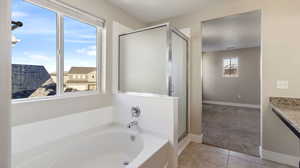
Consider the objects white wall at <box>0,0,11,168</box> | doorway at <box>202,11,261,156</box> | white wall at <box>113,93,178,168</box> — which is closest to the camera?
white wall at <box>0,0,11,168</box>

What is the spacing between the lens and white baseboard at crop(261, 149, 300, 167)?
1904 millimetres

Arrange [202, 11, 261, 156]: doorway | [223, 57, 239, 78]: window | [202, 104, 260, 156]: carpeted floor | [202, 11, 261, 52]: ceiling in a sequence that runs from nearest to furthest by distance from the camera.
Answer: [202, 104, 260, 156]: carpeted floor
[202, 11, 261, 52]: ceiling
[202, 11, 261, 156]: doorway
[223, 57, 239, 78]: window

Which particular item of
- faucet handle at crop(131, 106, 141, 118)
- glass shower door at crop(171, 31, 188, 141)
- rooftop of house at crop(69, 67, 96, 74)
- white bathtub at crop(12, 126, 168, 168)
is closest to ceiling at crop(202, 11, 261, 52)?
glass shower door at crop(171, 31, 188, 141)

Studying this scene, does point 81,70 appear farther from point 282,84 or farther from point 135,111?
point 282,84

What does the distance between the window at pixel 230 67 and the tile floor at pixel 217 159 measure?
4.71 meters

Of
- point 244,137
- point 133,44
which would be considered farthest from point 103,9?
point 244,137

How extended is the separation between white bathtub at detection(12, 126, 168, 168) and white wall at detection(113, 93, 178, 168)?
129mm

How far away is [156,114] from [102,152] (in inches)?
36.8

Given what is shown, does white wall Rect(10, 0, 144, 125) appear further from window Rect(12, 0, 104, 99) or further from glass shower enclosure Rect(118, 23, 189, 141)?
glass shower enclosure Rect(118, 23, 189, 141)

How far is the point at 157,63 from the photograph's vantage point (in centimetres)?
215

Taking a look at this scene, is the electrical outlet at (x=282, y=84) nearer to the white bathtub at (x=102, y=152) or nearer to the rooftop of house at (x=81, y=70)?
the white bathtub at (x=102, y=152)

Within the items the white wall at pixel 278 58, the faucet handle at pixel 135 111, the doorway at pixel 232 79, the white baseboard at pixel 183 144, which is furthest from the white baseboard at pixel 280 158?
the faucet handle at pixel 135 111

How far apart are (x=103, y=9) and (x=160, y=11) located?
1.06 m

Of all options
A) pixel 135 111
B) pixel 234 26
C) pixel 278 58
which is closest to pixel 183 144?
pixel 135 111
